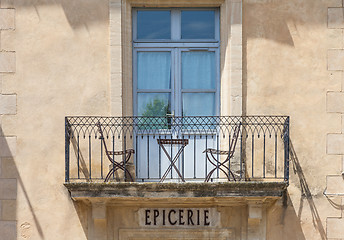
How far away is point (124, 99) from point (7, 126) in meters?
1.61

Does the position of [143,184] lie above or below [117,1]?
below

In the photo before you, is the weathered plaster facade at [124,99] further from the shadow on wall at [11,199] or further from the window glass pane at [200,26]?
the window glass pane at [200,26]

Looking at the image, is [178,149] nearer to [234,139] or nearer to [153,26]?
[234,139]

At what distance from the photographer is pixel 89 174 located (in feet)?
25.9

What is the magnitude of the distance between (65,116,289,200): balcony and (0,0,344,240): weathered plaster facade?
0.19 meters

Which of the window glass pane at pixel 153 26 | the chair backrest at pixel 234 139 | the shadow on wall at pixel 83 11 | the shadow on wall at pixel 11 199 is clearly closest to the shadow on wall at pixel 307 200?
the chair backrest at pixel 234 139

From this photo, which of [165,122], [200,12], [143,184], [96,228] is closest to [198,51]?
[200,12]

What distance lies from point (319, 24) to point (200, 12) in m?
1.65

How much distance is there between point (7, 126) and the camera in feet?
26.2

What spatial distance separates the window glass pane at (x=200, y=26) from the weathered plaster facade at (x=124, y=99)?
361 millimetres

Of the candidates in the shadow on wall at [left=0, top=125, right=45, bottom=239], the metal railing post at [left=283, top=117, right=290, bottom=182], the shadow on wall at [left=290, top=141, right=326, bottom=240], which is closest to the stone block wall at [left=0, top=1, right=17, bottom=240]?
the shadow on wall at [left=0, top=125, right=45, bottom=239]

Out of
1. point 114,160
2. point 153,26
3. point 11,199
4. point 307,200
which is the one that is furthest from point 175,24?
point 11,199

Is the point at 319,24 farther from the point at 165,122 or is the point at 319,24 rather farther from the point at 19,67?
the point at 19,67

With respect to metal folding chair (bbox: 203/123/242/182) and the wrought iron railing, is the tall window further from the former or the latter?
metal folding chair (bbox: 203/123/242/182)
